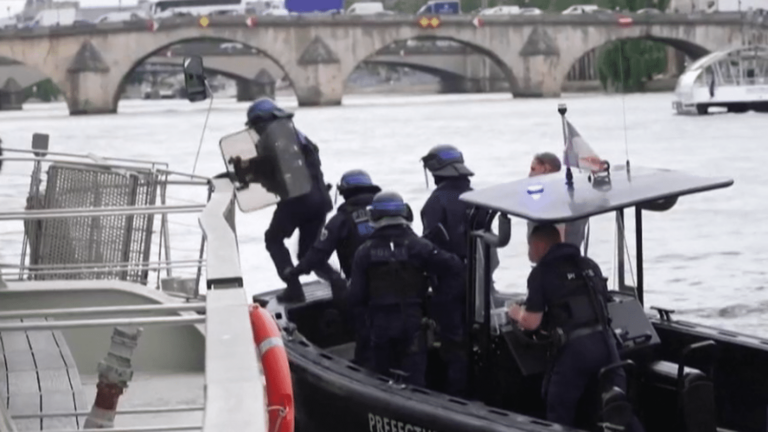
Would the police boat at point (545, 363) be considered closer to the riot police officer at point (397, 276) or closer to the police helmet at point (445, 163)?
the riot police officer at point (397, 276)

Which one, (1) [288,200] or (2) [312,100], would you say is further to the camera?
(2) [312,100]

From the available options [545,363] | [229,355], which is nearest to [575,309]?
[545,363]

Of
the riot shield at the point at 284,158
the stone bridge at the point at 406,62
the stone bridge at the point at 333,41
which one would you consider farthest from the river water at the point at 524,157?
the stone bridge at the point at 406,62

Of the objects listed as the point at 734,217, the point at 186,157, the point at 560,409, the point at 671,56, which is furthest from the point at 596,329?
the point at 671,56

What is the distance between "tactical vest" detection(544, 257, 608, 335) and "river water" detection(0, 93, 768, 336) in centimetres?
116

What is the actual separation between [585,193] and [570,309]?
0.49 m

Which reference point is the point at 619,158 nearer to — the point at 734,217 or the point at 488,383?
the point at 734,217

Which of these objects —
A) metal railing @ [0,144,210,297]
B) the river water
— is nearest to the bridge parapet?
the river water

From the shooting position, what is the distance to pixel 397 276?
6.66 m

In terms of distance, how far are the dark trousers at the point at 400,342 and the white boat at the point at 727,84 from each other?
138 ft

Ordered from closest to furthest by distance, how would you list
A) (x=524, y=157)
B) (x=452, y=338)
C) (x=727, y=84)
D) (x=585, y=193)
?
(x=585, y=193) < (x=452, y=338) < (x=524, y=157) < (x=727, y=84)

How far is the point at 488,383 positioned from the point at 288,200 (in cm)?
296

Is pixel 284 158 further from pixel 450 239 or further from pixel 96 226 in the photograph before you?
pixel 450 239

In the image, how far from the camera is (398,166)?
91.2 feet
